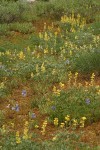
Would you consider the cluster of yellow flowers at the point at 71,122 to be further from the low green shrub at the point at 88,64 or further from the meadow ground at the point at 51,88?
the low green shrub at the point at 88,64

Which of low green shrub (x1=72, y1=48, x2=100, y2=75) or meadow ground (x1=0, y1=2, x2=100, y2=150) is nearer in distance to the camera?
meadow ground (x1=0, y1=2, x2=100, y2=150)

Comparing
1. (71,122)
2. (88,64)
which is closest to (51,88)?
(88,64)

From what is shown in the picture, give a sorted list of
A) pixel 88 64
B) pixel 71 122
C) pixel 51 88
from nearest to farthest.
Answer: pixel 71 122, pixel 51 88, pixel 88 64

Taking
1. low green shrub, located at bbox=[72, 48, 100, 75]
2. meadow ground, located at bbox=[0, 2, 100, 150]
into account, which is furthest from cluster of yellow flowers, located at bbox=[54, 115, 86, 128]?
low green shrub, located at bbox=[72, 48, 100, 75]

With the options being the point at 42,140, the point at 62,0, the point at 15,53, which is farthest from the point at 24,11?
the point at 42,140

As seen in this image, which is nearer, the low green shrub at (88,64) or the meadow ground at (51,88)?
the meadow ground at (51,88)

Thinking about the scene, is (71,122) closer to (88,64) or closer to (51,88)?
(51,88)

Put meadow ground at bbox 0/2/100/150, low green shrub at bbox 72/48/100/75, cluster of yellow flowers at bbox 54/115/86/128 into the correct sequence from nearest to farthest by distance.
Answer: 1. meadow ground at bbox 0/2/100/150
2. cluster of yellow flowers at bbox 54/115/86/128
3. low green shrub at bbox 72/48/100/75

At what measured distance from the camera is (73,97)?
7465 mm

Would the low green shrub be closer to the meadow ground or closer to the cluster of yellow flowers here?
the meadow ground

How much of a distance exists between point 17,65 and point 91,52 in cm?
164

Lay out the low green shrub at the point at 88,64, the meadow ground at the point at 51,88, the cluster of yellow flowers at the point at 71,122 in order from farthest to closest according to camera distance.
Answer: the low green shrub at the point at 88,64
the cluster of yellow flowers at the point at 71,122
the meadow ground at the point at 51,88

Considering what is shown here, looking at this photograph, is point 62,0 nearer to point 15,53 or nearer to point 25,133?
point 15,53

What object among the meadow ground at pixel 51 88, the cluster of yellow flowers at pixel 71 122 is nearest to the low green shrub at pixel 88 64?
the meadow ground at pixel 51 88
